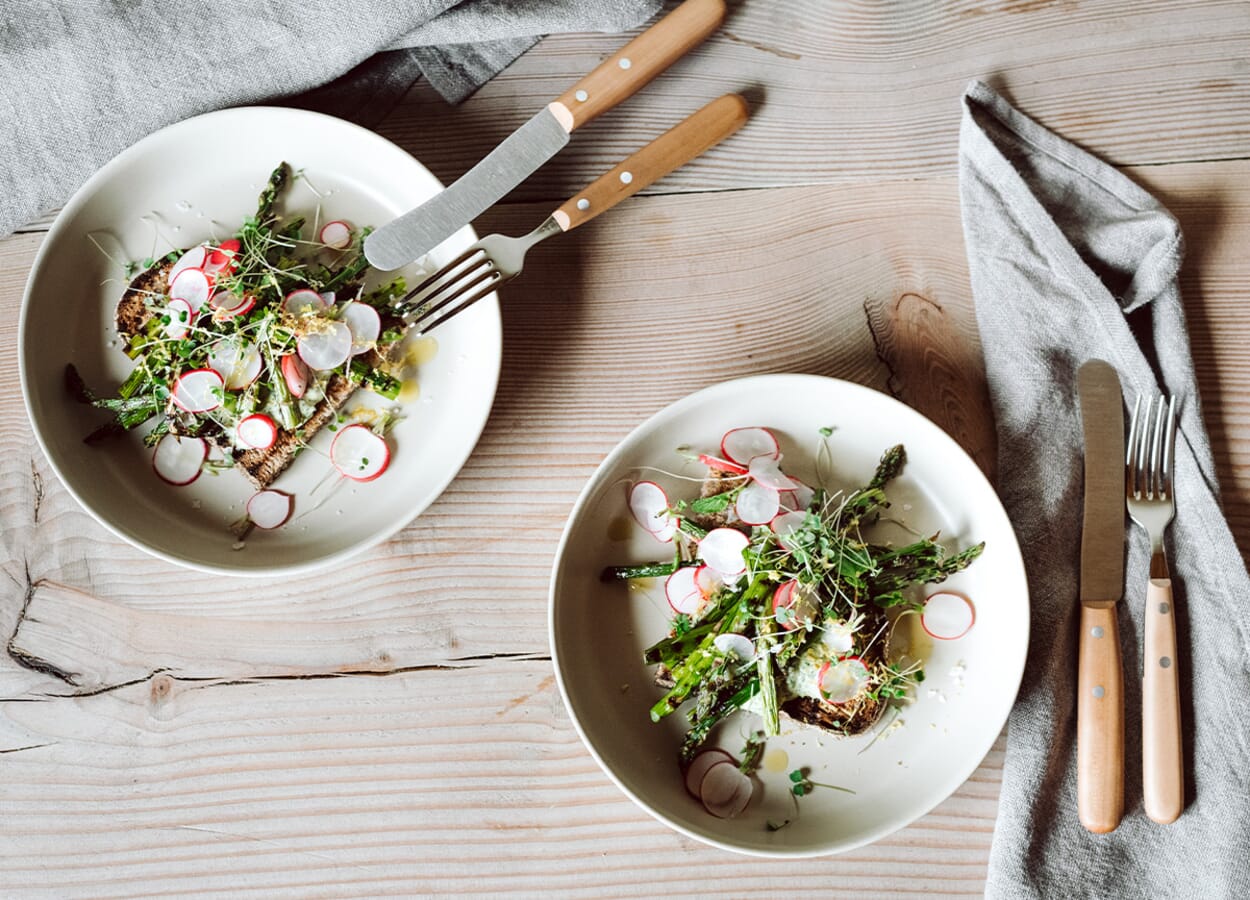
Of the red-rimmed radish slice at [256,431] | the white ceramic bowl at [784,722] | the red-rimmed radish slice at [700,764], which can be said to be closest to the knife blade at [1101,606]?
the white ceramic bowl at [784,722]

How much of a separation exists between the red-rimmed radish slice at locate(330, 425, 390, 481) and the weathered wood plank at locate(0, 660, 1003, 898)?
0.44 meters

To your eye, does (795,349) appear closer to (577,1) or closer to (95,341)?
(577,1)

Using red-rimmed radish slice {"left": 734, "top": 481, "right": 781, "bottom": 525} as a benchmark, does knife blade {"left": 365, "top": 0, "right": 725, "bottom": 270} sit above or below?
above

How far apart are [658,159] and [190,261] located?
3.20 feet

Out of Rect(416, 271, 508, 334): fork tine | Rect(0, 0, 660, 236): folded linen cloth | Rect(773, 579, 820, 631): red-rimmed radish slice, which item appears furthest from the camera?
Rect(0, 0, 660, 236): folded linen cloth

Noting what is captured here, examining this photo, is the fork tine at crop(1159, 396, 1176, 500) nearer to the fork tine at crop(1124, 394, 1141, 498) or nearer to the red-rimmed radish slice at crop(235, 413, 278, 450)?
the fork tine at crop(1124, 394, 1141, 498)

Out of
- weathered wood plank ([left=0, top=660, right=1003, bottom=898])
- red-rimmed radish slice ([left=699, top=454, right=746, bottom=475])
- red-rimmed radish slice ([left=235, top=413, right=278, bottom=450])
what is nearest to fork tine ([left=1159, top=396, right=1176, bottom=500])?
weathered wood plank ([left=0, top=660, right=1003, bottom=898])

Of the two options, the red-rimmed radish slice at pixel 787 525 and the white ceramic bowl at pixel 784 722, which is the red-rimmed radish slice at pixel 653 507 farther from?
the red-rimmed radish slice at pixel 787 525

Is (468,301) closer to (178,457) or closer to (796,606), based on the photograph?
(178,457)

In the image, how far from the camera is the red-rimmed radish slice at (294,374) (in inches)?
72.0

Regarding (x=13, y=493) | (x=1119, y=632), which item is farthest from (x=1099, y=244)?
(x=13, y=493)

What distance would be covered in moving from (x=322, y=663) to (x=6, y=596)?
696mm

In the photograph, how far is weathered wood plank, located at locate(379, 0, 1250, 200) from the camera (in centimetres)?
199

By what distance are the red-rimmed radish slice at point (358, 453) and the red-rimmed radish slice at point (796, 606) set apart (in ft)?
2.79
